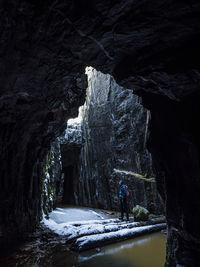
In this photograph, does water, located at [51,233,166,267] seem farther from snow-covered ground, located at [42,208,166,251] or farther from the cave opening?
the cave opening

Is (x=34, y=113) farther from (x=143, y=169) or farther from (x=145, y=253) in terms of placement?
(x=143, y=169)

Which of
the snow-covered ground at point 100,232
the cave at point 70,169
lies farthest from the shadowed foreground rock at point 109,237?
the cave at point 70,169

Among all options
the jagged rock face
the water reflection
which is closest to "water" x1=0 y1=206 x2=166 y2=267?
the water reflection

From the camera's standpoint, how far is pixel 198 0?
2734mm

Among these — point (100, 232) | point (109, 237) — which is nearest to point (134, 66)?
point (109, 237)

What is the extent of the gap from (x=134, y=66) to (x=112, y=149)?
16.5 meters

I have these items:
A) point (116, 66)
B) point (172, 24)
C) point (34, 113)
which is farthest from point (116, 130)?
point (172, 24)

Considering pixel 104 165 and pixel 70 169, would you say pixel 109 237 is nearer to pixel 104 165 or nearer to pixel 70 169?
pixel 104 165

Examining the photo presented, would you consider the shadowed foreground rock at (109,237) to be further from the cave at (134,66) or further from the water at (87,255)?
the cave at (134,66)

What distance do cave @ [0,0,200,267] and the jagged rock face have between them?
9.20 metres

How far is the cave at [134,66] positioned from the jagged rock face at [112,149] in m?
9.20

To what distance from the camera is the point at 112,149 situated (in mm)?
20406

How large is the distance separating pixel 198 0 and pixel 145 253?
788 cm

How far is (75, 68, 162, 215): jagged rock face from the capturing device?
16.5 meters
